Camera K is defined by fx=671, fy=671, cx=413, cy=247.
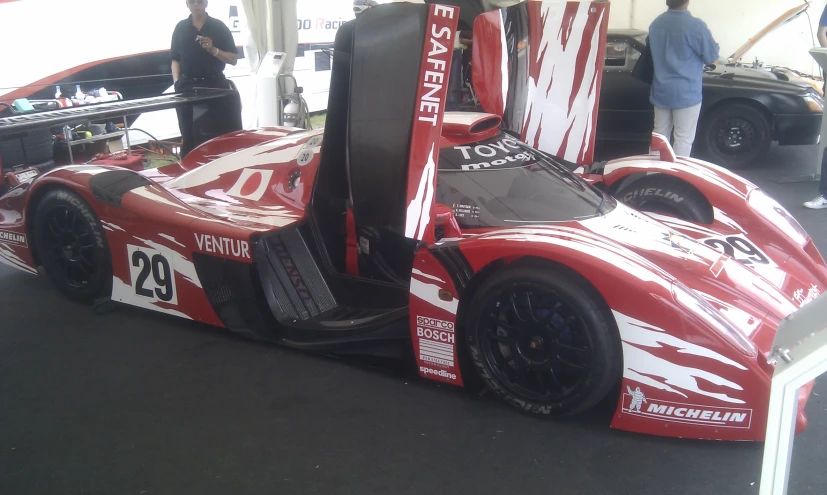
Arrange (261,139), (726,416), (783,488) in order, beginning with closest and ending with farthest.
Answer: (783,488)
(726,416)
(261,139)

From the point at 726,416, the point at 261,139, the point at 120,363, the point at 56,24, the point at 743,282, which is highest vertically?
the point at 56,24

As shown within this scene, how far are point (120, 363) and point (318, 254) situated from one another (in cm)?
101

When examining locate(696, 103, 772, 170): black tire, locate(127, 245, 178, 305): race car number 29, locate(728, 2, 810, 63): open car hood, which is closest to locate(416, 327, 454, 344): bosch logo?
locate(127, 245, 178, 305): race car number 29

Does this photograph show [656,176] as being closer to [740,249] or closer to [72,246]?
[740,249]

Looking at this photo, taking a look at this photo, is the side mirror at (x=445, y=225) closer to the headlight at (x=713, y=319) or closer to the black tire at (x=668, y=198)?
the headlight at (x=713, y=319)

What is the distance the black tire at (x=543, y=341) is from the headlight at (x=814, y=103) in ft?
19.6

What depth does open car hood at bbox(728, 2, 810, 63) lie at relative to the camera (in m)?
9.83

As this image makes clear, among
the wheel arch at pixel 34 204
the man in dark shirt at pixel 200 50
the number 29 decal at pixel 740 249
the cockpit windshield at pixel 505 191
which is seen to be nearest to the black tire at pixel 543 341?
the cockpit windshield at pixel 505 191

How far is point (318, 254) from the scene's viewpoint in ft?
10.5

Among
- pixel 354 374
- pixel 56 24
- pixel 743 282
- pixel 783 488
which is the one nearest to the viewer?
pixel 783 488

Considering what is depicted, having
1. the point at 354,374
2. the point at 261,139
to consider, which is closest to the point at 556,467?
the point at 354,374

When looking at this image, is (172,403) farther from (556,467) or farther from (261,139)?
(261,139)

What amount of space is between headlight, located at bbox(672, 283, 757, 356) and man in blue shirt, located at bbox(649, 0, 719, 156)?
400cm

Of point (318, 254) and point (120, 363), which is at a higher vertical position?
point (318, 254)
